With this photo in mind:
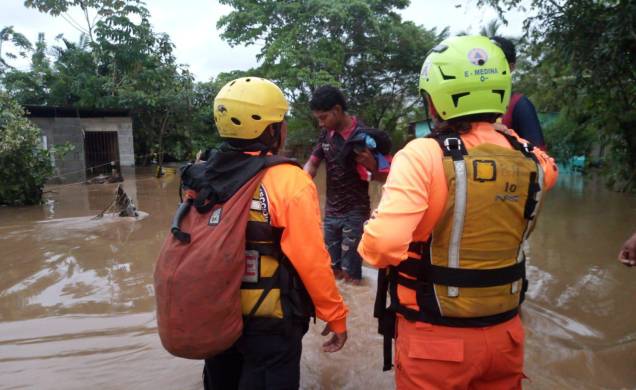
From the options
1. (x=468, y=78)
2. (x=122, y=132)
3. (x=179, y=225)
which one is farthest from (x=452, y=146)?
(x=122, y=132)

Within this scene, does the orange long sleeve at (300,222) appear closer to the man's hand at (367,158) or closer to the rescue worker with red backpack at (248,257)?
the rescue worker with red backpack at (248,257)

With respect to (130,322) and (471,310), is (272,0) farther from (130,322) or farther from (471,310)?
(471,310)

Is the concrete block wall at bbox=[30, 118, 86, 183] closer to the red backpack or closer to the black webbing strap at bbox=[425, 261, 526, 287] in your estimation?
the red backpack

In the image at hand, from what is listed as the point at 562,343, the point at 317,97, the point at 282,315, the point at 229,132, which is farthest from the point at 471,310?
the point at 317,97

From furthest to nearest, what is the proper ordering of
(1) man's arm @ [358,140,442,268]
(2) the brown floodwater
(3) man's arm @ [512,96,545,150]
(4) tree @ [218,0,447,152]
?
(4) tree @ [218,0,447,152]
(2) the brown floodwater
(3) man's arm @ [512,96,545,150]
(1) man's arm @ [358,140,442,268]

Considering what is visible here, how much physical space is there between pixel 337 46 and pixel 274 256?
60.0ft

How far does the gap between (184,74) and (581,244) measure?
57.1ft

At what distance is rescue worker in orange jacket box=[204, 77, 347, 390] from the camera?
1.83m

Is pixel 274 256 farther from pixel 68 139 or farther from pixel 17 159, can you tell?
pixel 68 139

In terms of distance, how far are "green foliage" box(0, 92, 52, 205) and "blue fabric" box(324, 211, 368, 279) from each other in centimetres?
820

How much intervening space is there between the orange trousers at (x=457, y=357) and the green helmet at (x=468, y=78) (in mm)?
762

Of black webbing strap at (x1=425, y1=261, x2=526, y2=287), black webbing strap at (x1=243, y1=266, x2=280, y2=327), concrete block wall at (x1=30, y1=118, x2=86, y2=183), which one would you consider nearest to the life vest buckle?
black webbing strap at (x1=425, y1=261, x2=526, y2=287)

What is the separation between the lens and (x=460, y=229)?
153 cm

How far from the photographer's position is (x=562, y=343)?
3457 mm
